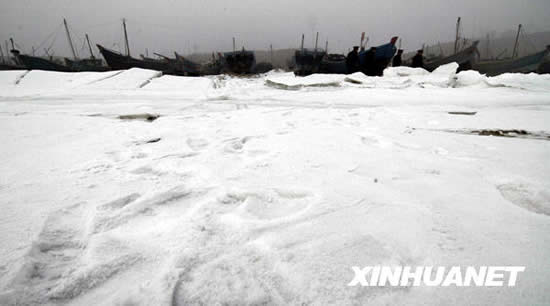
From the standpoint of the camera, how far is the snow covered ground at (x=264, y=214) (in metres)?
0.63

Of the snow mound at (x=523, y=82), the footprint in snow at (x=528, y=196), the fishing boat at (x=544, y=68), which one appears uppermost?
the fishing boat at (x=544, y=68)

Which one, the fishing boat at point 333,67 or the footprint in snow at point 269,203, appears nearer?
the footprint in snow at point 269,203

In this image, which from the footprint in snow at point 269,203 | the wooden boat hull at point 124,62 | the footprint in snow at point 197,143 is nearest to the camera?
the footprint in snow at point 269,203

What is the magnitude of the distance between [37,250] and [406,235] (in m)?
1.23

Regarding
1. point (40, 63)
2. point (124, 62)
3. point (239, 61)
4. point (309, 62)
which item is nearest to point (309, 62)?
point (309, 62)

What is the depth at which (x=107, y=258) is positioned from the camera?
0.72 meters

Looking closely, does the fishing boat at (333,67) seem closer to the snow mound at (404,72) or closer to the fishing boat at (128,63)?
the snow mound at (404,72)

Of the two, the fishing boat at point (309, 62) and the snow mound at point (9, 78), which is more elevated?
the fishing boat at point (309, 62)

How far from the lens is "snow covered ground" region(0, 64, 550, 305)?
0.63 m

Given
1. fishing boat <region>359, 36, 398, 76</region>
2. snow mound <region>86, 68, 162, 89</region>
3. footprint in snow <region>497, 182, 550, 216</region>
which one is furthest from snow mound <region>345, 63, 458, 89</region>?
snow mound <region>86, 68, 162, 89</region>

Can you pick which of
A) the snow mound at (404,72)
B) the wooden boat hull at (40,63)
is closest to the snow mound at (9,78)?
the wooden boat hull at (40,63)

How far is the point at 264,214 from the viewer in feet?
3.10

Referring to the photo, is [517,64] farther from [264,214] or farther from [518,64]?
[264,214]

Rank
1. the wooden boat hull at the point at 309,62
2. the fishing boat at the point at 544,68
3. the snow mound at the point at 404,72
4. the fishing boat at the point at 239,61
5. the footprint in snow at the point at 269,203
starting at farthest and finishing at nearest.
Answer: the fishing boat at the point at 239,61 → the wooden boat hull at the point at 309,62 → the fishing boat at the point at 544,68 → the snow mound at the point at 404,72 → the footprint in snow at the point at 269,203
